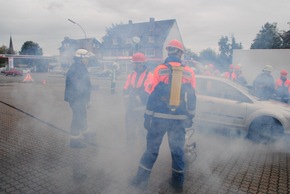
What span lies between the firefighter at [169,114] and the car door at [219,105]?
2878 millimetres

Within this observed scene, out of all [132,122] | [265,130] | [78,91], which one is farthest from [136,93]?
[265,130]

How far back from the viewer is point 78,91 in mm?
4598

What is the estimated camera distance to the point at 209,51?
28.8 metres

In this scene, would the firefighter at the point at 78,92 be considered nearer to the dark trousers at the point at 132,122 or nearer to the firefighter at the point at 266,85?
the dark trousers at the point at 132,122

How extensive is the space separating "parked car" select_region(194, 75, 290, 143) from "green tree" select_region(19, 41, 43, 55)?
484cm

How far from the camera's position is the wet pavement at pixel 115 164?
3.20 meters

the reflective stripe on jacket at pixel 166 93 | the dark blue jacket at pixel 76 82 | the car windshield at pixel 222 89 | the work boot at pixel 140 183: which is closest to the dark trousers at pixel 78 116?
the dark blue jacket at pixel 76 82

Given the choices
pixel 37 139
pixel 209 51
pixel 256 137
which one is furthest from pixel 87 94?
pixel 209 51

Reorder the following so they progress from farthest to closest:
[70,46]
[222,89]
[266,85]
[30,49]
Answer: [30,49], [70,46], [266,85], [222,89]

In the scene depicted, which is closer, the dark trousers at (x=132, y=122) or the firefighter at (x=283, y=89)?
the dark trousers at (x=132, y=122)

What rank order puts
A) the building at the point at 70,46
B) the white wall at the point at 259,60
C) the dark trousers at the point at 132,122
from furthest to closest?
the white wall at the point at 259,60 < the building at the point at 70,46 < the dark trousers at the point at 132,122

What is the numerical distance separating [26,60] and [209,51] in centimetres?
2459

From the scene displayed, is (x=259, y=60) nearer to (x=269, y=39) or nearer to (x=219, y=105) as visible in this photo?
(x=219, y=105)

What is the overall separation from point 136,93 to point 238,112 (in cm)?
256
